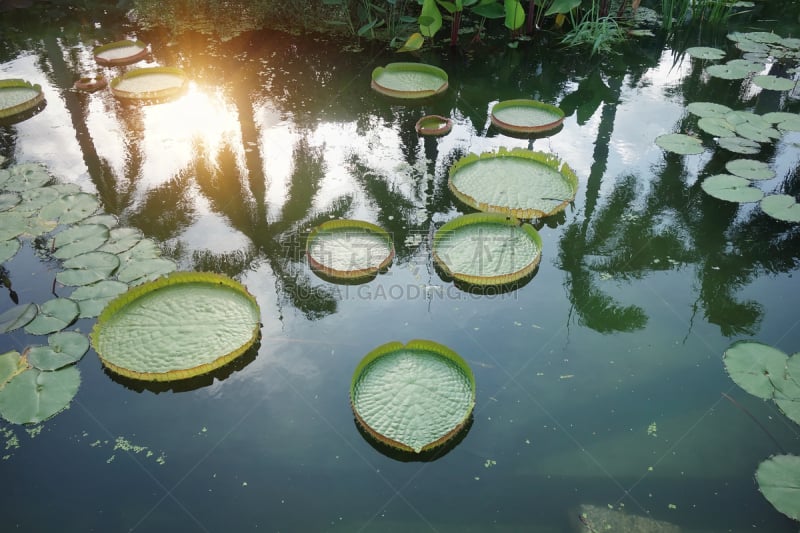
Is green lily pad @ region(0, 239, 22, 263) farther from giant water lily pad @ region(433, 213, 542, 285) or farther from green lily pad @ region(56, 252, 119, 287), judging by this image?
giant water lily pad @ region(433, 213, 542, 285)

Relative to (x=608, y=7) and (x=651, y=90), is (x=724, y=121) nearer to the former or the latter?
(x=651, y=90)

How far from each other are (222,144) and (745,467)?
4152mm

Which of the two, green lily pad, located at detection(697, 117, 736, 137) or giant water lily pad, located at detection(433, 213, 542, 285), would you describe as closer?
giant water lily pad, located at detection(433, 213, 542, 285)

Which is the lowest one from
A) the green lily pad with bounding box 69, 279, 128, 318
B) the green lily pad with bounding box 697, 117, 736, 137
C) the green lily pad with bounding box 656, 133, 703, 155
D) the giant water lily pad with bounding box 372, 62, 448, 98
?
the green lily pad with bounding box 69, 279, 128, 318

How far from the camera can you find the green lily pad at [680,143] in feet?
14.1

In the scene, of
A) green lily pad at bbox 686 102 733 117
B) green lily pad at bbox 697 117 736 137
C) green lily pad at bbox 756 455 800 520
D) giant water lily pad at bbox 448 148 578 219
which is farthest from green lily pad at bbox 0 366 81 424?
green lily pad at bbox 686 102 733 117

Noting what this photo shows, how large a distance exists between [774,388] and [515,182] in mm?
2001

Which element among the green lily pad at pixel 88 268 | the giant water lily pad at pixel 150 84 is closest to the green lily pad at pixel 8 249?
the green lily pad at pixel 88 268

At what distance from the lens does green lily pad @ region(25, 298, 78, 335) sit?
2867 millimetres


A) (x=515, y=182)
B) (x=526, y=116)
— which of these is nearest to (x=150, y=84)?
(x=526, y=116)

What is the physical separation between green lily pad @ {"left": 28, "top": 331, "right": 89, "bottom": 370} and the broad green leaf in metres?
3.30

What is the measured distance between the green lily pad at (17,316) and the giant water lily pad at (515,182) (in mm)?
2682

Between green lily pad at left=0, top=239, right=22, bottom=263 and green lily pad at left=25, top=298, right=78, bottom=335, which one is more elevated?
green lily pad at left=0, top=239, right=22, bottom=263

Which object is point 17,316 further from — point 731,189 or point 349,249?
point 731,189
